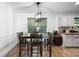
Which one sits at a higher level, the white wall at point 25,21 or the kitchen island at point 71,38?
the white wall at point 25,21

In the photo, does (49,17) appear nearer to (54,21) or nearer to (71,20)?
(54,21)

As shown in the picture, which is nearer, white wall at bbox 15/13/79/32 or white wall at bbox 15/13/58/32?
white wall at bbox 15/13/79/32

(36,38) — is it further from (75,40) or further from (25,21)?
(25,21)

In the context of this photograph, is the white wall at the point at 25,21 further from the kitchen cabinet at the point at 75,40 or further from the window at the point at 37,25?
the kitchen cabinet at the point at 75,40

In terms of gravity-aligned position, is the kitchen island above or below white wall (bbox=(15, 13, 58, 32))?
below

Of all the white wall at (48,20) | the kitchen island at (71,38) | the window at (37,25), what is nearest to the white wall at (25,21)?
the white wall at (48,20)

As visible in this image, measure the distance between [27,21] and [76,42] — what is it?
13.0 ft

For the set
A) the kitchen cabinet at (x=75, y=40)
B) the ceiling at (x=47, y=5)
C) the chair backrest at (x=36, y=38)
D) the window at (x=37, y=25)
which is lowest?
the kitchen cabinet at (x=75, y=40)

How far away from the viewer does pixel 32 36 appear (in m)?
5.90

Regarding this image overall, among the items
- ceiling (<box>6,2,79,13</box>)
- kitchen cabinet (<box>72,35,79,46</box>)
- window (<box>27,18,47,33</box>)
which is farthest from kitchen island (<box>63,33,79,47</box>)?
window (<box>27,18,47,33</box>)

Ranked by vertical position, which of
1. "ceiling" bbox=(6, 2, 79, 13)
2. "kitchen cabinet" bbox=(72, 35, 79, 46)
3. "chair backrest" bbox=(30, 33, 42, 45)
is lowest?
"kitchen cabinet" bbox=(72, 35, 79, 46)

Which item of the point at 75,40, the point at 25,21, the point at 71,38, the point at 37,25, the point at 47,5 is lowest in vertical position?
the point at 75,40

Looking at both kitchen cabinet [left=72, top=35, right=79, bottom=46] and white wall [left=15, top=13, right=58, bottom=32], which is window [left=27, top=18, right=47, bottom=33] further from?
kitchen cabinet [left=72, top=35, right=79, bottom=46]

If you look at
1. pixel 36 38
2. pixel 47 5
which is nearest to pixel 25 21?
pixel 47 5
